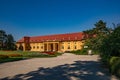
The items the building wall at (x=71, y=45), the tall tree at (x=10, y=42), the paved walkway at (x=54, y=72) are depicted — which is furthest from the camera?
the tall tree at (x=10, y=42)

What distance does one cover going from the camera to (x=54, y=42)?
271ft

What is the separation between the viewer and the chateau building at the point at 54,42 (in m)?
79.1

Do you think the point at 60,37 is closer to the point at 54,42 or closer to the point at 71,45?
the point at 54,42

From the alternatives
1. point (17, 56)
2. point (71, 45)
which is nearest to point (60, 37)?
point (71, 45)

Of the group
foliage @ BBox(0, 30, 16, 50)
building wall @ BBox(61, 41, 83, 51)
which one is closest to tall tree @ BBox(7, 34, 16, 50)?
foliage @ BBox(0, 30, 16, 50)

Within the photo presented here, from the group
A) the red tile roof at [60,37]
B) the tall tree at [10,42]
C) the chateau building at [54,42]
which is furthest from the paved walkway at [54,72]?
the tall tree at [10,42]

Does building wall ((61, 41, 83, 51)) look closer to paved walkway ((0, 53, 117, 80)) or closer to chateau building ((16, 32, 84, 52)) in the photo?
chateau building ((16, 32, 84, 52))

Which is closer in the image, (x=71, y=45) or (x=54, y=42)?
(x=71, y=45)

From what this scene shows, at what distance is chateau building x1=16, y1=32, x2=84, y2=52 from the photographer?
79062mm

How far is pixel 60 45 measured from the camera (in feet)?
271

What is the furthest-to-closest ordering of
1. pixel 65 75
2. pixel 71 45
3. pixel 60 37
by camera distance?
pixel 60 37
pixel 71 45
pixel 65 75

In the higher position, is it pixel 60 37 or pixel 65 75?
pixel 60 37

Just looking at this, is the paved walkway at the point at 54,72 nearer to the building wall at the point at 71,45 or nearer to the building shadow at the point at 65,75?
the building shadow at the point at 65,75

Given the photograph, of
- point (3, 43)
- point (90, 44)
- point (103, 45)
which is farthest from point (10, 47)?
point (103, 45)
